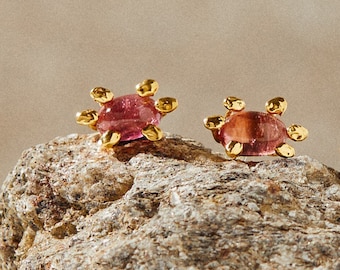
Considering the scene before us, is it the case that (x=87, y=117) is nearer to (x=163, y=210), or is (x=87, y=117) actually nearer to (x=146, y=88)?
(x=146, y=88)

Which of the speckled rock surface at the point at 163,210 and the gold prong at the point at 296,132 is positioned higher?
the gold prong at the point at 296,132

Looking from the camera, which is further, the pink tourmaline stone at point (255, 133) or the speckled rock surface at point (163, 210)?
the pink tourmaline stone at point (255, 133)

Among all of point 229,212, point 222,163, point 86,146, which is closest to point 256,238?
point 229,212

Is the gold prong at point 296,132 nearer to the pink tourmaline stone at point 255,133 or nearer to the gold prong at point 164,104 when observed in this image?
the pink tourmaline stone at point 255,133

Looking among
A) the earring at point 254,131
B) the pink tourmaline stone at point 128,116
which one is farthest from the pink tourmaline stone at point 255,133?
the pink tourmaline stone at point 128,116

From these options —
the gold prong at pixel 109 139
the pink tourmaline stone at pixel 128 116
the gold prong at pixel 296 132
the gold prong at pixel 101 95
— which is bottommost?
the gold prong at pixel 296 132

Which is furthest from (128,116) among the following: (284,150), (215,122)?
(284,150)
